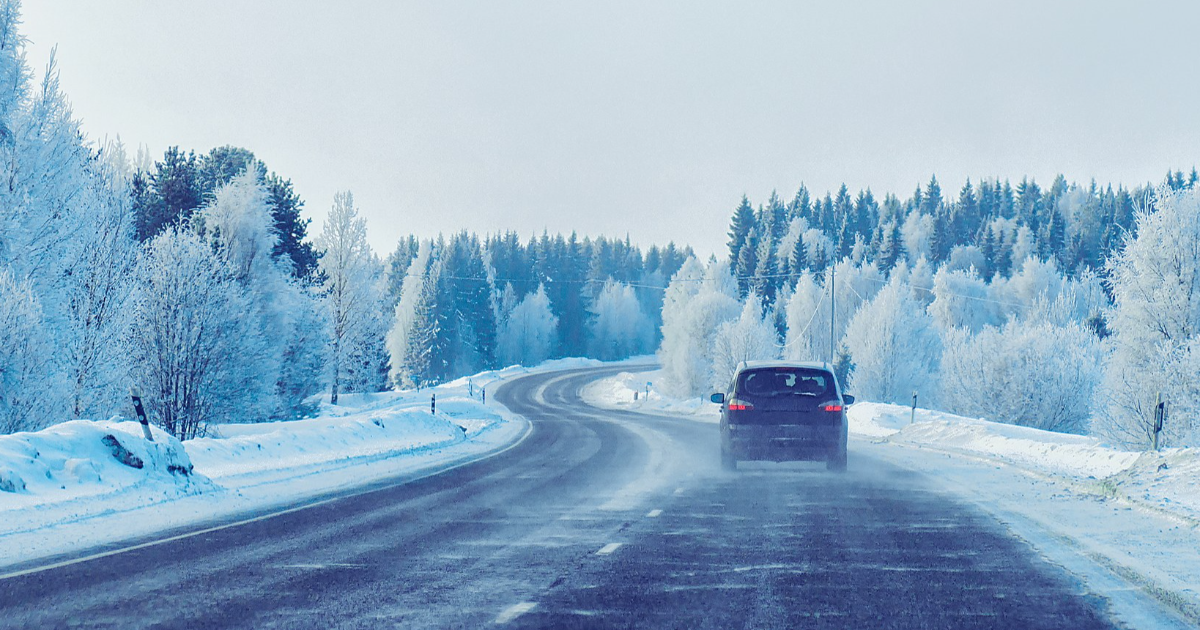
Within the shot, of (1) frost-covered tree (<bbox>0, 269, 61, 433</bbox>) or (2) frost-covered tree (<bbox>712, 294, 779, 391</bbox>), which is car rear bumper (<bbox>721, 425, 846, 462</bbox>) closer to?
(1) frost-covered tree (<bbox>0, 269, 61, 433</bbox>)

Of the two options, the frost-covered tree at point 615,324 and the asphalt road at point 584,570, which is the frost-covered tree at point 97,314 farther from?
the frost-covered tree at point 615,324

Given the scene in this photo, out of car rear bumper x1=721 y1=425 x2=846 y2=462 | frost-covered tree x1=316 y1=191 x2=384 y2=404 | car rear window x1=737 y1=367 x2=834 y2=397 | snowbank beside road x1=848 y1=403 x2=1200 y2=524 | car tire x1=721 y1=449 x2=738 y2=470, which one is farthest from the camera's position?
frost-covered tree x1=316 y1=191 x2=384 y2=404

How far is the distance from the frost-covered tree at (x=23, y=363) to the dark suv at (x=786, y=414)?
17.0 m

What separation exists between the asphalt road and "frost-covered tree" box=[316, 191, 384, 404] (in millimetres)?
41942

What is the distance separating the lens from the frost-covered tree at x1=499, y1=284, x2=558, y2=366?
5802 inches

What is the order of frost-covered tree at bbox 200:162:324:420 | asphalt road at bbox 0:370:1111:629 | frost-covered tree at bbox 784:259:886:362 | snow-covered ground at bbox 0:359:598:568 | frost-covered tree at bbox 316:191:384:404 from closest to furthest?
asphalt road at bbox 0:370:1111:629, snow-covered ground at bbox 0:359:598:568, frost-covered tree at bbox 200:162:324:420, frost-covered tree at bbox 316:191:384:404, frost-covered tree at bbox 784:259:886:362

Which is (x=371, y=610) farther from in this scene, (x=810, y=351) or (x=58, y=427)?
(x=810, y=351)

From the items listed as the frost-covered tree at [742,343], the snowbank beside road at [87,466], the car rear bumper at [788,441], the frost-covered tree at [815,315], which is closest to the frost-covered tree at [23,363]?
the snowbank beside road at [87,466]

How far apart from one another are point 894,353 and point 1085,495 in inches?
2199

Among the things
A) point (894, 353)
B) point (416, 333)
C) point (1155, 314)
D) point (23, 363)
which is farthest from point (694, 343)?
point (23, 363)

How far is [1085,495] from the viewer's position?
15.6 m

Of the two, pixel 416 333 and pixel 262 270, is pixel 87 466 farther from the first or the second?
pixel 416 333

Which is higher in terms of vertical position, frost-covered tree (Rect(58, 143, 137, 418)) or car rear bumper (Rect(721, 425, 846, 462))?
frost-covered tree (Rect(58, 143, 137, 418))

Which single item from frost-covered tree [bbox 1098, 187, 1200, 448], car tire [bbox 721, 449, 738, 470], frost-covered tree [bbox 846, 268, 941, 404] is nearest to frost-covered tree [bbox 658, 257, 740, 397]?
frost-covered tree [bbox 846, 268, 941, 404]
